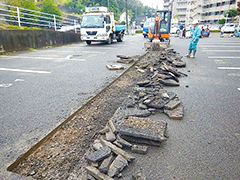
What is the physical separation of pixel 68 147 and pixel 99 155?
57cm

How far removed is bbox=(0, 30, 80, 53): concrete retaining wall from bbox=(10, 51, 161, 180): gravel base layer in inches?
384

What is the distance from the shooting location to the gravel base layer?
6.78 ft

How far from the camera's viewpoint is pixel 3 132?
2770 mm

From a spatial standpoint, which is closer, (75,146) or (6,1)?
(75,146)

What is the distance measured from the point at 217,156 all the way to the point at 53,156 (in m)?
2.13

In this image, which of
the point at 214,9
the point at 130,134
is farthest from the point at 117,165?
the point at 214,9

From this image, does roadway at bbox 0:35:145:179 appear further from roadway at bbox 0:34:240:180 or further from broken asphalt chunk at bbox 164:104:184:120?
broken asphalt chunk at bbox 164:104:184:120

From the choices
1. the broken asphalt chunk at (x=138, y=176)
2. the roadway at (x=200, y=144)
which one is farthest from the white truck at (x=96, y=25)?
the broken asphalt chunk at (x=138, y=176)

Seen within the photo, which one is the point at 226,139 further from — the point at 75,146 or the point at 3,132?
the point at 3,132

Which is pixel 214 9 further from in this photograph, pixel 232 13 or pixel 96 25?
pixel 96 25

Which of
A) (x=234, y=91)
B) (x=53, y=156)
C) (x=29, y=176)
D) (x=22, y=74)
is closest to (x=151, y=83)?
(x=234, y=91)

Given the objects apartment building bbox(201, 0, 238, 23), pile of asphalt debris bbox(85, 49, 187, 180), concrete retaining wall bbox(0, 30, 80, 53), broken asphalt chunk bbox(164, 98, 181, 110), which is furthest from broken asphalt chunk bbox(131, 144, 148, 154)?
apartment building bbox(201, 0, 238, 23)

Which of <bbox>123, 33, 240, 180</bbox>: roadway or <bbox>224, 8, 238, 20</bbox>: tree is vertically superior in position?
<bbox>224, 8, 238, 20</bbox>: tree

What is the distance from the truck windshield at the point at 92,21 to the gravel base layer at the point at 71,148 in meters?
13.0
